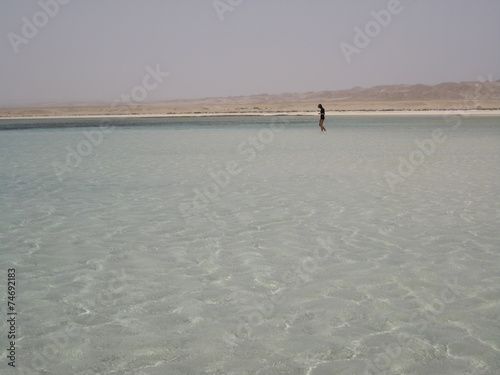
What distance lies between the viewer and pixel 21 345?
14.1 feet

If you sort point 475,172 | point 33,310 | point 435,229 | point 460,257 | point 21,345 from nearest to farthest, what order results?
point 21,345
point 33,310
point 460,257
point 435,229
point 475,172

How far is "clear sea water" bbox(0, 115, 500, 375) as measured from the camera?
13.3 ft

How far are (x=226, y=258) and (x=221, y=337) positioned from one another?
232 centimetres

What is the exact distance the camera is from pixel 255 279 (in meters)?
5.84

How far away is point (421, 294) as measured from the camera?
207 inches

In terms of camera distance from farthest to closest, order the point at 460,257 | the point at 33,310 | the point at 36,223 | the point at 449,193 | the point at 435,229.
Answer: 1. the point at 449,193
2. the point at 36,223
3. the point at 435,229
4. the point at 460,257
5. the point at 33,310

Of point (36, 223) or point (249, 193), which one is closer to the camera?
point (36, 223)

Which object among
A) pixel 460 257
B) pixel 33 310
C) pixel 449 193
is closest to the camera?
pixel 33 310

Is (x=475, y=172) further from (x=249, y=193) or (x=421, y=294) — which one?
(x=421, y=294)

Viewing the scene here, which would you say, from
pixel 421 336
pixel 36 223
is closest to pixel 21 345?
pixel 421 336

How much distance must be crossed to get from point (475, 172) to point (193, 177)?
9.05m

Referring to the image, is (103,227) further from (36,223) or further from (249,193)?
(249,193)

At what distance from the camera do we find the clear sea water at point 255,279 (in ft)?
13.3

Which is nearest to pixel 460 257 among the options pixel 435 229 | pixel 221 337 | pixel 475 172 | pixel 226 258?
pixel 435 229
